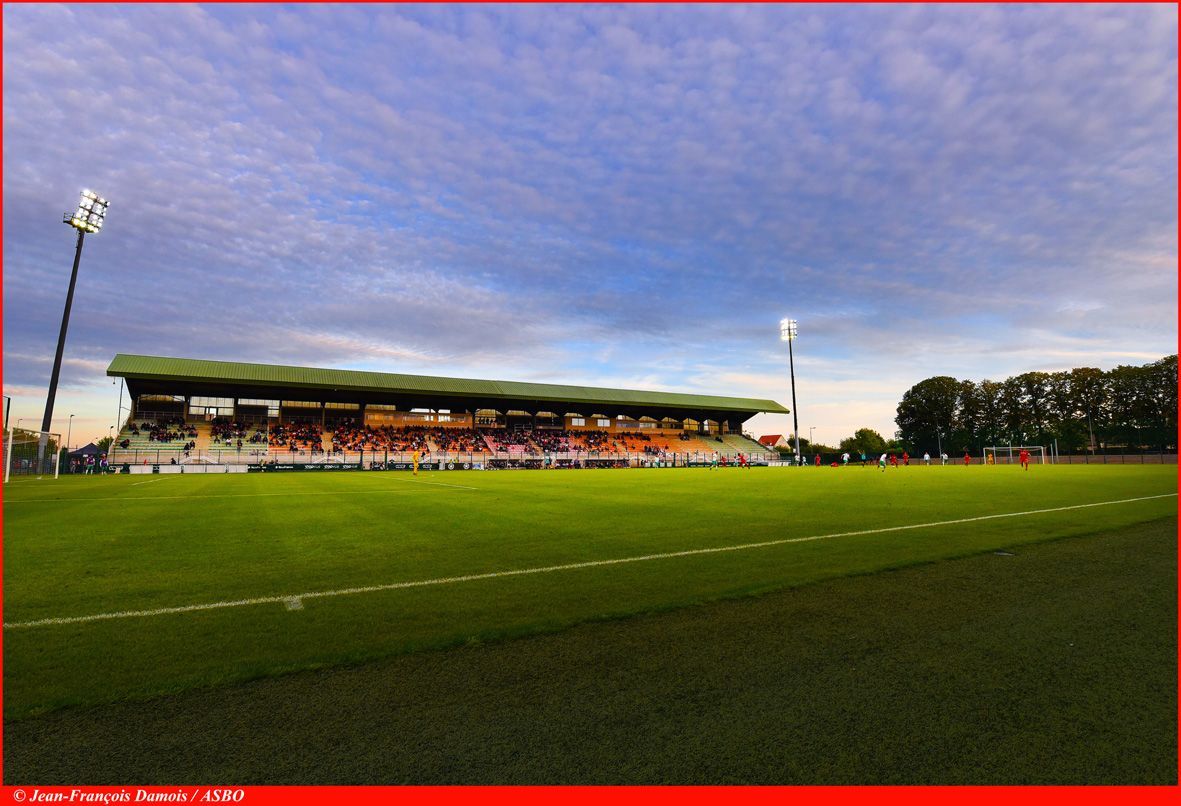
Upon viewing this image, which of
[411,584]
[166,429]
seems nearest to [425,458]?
[166,429]

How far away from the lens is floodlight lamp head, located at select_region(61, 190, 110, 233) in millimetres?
40219

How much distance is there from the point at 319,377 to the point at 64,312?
2020 centimetres

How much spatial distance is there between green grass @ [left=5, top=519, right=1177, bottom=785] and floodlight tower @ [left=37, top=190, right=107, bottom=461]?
1834 inches

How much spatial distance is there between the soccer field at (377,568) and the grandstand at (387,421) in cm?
3707

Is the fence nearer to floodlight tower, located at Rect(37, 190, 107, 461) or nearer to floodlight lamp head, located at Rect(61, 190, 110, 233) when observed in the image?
floodlight tower, located at Rect(37, 190, 107, 461)

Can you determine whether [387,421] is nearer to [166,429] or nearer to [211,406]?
[211,406]

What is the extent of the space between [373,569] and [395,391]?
5279 centimetres

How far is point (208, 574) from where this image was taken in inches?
250

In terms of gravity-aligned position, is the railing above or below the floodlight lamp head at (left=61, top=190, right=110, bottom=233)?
below

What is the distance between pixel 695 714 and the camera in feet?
9.53

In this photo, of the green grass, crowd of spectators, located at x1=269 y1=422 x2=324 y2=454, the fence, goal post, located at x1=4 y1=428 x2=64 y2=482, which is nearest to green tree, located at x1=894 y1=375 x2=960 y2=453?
the fence

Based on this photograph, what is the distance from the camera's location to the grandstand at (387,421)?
47.2 m

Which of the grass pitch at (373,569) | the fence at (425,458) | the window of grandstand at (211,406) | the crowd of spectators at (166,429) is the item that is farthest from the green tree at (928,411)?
the crowd of spectators at (166,429)

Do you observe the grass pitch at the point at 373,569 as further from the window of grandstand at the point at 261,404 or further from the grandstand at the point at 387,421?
the window of grandstand at the point at 261,404
